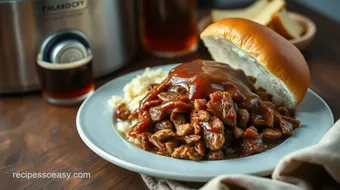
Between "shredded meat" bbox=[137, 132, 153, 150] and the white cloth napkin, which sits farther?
"shredded meat" bbox=[137, 132, 153, 150]

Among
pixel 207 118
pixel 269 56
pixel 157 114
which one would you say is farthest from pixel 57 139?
pixel 269 56

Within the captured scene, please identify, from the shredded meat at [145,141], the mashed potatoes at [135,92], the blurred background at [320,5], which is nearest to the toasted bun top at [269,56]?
the mashed potatoes at [135,92]

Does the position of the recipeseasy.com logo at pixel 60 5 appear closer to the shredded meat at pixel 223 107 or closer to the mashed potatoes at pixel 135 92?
the mashed potatoes at pixel 135 92

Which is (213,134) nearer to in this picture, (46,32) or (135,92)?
(135,92)

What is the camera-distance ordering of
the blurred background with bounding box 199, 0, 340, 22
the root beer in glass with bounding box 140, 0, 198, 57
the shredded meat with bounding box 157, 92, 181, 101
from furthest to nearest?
the blurred background with bounding box 199, 0, 340, 22 → the root beer in glass with bounding box 140, 0, 198, 57 → the shredded meat with bounding box 157, 92, 181, 101

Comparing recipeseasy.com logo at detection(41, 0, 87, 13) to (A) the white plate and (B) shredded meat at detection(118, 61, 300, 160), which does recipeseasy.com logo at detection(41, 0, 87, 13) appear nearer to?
(A) the white plate

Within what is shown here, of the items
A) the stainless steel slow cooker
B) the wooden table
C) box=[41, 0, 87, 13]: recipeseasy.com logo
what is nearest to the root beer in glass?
the wooden table

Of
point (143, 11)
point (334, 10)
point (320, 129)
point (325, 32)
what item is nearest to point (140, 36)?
point (143, 11)

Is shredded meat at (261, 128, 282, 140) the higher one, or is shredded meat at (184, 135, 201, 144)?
shredded meat at (184, 135, 201, 144)
